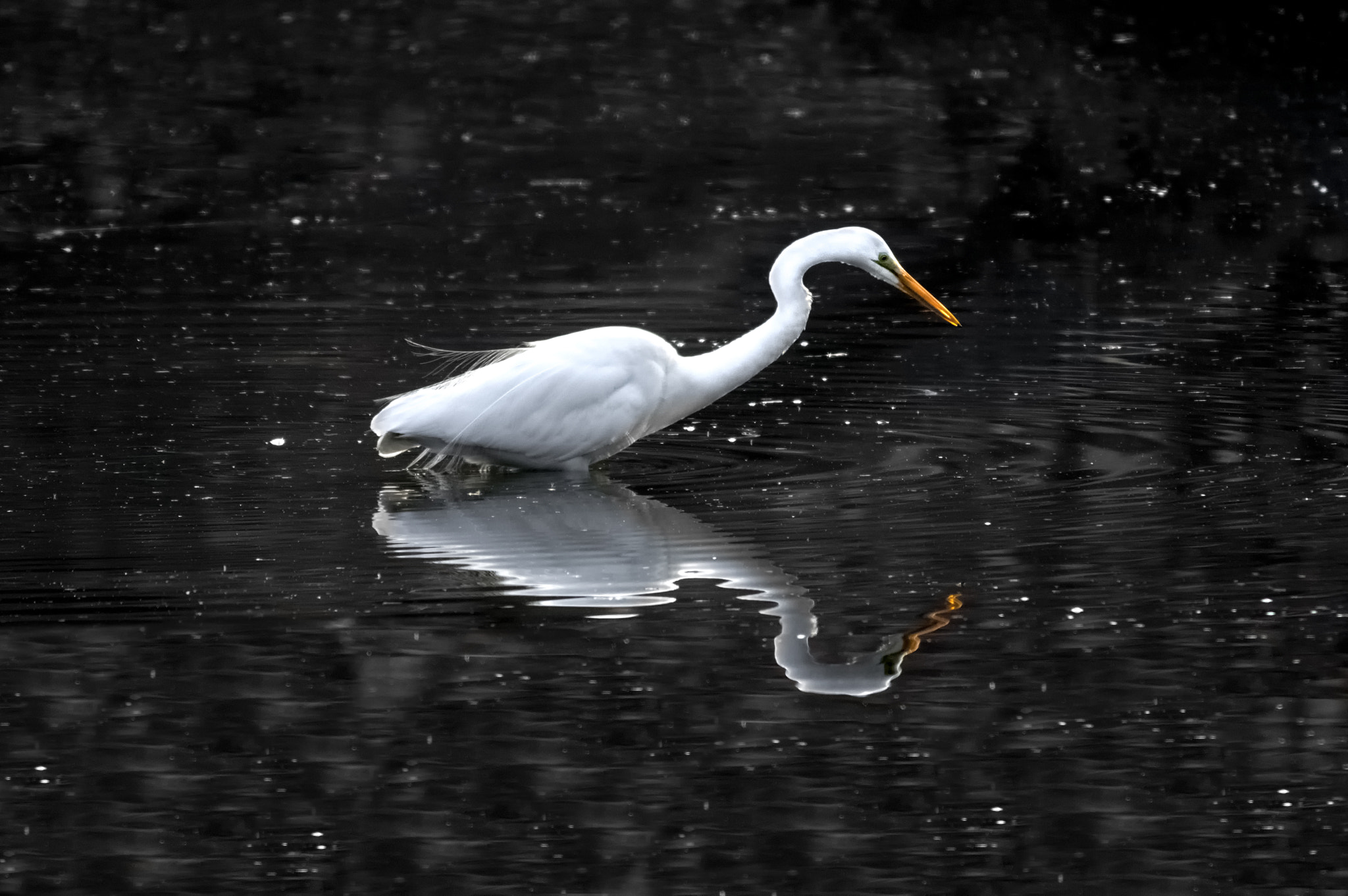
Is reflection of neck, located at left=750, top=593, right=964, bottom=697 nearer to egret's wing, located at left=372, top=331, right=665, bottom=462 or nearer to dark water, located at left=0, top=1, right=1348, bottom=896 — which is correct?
dark water, located at left=0, top=1, right=1348, bottom=896

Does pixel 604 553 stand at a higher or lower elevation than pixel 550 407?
lower

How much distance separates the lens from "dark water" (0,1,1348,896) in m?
6.26

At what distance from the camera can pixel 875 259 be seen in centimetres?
1044

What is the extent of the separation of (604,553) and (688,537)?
393 mm

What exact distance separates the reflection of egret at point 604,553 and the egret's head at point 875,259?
1.55 m

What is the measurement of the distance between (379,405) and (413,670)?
437 cm

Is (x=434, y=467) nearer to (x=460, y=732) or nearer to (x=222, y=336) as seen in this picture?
(x=222, y=336)

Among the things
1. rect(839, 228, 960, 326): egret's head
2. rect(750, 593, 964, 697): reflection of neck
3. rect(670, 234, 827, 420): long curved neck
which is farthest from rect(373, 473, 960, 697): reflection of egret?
rect(839, 228, 960, 326): egret's head

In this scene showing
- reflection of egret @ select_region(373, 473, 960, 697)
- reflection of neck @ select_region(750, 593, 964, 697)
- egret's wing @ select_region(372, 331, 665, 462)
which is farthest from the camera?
egret's wing @ select_region(372, 331, 665, 462)

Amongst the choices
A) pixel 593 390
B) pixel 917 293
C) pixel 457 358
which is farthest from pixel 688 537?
pixel 457 358

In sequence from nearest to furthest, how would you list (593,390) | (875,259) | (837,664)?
1. (837,664)
2. (593,390)
3. (875,259)

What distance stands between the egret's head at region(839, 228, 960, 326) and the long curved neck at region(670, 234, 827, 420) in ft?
0.59

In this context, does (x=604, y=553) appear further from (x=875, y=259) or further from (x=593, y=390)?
(x=875, y=259)

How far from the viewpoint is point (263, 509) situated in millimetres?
9461
